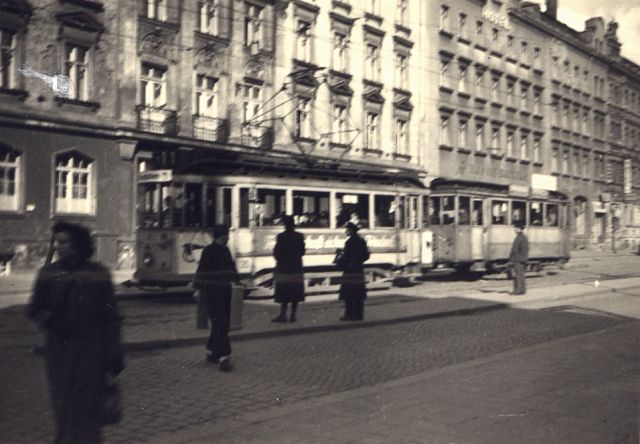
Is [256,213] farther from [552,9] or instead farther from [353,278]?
[552,9]

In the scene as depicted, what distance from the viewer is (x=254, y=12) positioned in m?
27.8

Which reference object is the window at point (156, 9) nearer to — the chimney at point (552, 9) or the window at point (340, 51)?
the window at point (340, 51)

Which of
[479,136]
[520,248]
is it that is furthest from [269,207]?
[479,136]

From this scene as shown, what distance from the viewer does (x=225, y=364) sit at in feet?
26.2

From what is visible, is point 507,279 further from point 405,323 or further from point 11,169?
point 11,169

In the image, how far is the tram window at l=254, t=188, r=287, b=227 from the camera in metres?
16.1

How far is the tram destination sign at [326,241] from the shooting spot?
1617 centimetres

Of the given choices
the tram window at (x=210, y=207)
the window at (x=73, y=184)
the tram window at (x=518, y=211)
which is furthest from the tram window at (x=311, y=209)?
the tram window at (x=518, y=211)

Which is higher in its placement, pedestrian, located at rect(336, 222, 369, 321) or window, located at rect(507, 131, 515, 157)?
window, located at rect(507, 131, 515, 157)

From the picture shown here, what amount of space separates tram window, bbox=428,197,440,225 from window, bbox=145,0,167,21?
11.2 m

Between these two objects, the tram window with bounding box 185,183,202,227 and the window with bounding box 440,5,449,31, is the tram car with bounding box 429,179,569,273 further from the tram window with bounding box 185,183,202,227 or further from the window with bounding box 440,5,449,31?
the window with bounding box 440,5,449,31

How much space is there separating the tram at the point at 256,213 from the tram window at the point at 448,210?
170 inches

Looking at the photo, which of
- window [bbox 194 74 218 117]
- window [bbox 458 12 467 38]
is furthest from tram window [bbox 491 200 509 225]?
window [bbox 458 12 467 38]

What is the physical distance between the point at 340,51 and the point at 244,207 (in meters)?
17.5
